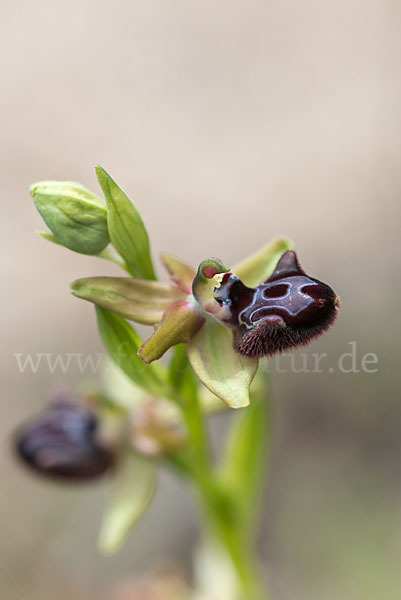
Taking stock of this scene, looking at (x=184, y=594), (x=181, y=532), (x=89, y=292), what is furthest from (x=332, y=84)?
(x=89, y=292)

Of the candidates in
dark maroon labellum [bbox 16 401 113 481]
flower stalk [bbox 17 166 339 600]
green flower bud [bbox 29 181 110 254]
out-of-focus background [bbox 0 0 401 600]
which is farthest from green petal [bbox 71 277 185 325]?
out-of-focus background [bbox 0 0 401 600]

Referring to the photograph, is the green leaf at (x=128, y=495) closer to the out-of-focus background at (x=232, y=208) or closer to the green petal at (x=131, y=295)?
the green petal at (x=131, y=295)

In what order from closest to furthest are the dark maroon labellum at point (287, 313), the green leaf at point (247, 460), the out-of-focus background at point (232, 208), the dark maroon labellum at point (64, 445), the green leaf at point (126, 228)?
the dark maroon labellum at point (287, 313)
the green leaf at point (126, 228)
the dark maroon labellum at point (64, 445)
the green leaf at point (247, 460)
the out-of-focus background at point (232, 208)

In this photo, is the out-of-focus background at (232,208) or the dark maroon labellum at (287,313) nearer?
the dark maroon labellum at (287,313)

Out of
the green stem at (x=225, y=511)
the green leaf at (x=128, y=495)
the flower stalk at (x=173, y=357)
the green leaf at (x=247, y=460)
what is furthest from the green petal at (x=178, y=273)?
the green leaf at (x=128, y=495)

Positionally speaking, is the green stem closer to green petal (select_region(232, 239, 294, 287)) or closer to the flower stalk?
the flower stalk

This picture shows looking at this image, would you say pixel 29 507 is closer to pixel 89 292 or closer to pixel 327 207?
pixel 89 292
